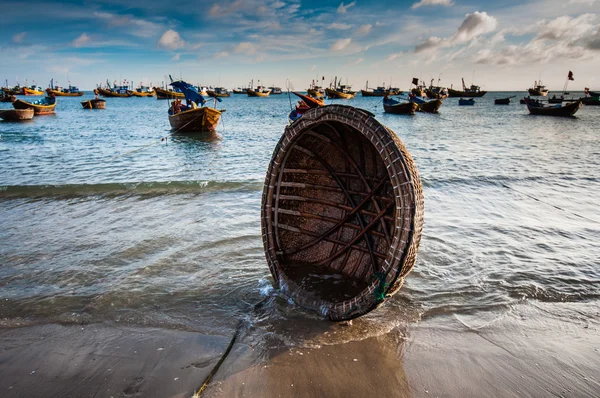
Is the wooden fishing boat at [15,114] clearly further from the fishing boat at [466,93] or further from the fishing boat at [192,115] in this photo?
the fishing boat at [466,93]

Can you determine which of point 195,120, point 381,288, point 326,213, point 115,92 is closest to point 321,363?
point 381,288

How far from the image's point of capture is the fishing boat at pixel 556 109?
33906 millimetres

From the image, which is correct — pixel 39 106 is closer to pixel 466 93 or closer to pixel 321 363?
pixel 321 363

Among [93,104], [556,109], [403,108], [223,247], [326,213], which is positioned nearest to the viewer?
[326,213]

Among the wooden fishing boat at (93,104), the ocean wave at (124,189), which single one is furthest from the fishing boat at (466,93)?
the ocean wave at (124,189)

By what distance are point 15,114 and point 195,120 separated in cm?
1744

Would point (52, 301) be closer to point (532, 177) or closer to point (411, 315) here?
point (411, 315)

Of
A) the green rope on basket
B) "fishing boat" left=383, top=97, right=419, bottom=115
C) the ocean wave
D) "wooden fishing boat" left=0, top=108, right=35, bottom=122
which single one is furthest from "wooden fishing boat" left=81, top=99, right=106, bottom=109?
the green rope on basket

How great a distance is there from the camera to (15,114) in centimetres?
2755

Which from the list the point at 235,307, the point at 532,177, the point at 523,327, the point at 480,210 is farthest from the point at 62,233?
the point at 532,177

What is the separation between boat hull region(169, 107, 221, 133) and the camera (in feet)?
64.4

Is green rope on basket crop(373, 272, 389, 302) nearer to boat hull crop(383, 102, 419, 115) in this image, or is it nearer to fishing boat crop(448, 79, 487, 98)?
boat hull crop(383, 102, 419, 115)

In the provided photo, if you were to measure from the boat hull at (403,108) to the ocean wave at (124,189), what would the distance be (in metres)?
29.6

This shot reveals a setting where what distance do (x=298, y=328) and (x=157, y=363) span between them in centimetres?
122
